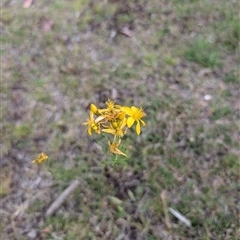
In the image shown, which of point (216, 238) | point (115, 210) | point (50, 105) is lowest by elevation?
point (216, 238)

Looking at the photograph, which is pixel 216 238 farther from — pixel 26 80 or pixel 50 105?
pixel 26 80

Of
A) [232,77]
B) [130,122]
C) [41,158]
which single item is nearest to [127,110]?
[130,122]

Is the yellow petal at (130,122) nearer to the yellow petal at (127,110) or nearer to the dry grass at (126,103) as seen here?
the yellow petal at (127,110)

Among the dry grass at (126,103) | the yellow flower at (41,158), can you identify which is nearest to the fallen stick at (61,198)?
the dry grass at (126,103)

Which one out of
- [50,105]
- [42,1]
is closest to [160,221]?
[50,105]

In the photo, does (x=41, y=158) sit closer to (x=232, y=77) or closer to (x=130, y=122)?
(x=130, y=122)
